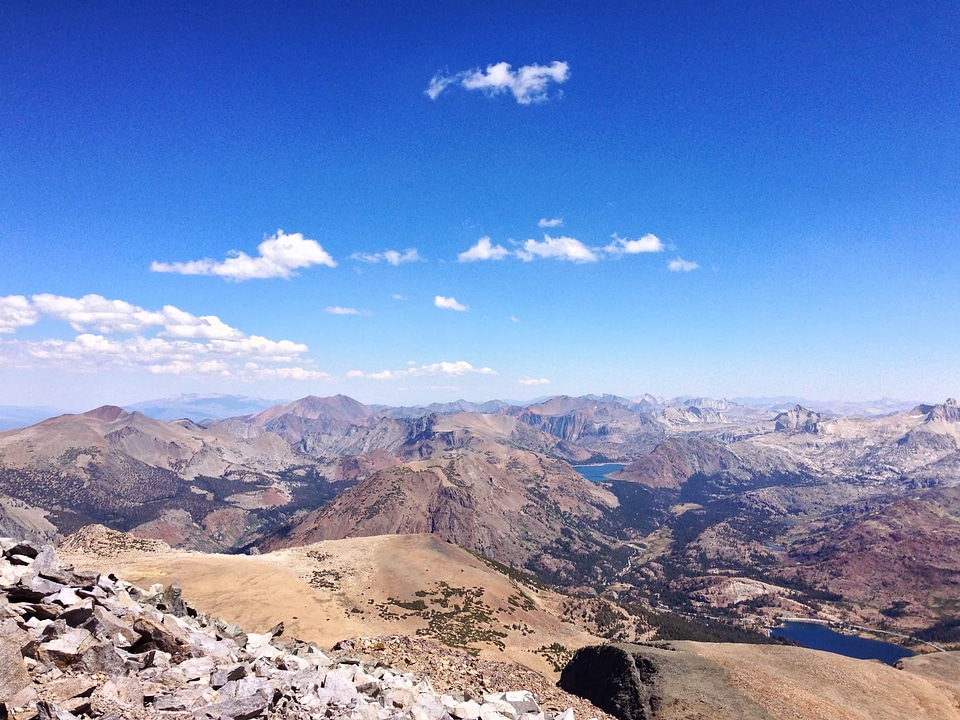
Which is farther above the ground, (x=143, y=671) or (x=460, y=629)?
(x=143, y=671)

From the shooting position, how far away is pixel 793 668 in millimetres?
72500

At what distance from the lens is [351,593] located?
359ft

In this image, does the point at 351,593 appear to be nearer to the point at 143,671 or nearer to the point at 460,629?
the point at 460,629

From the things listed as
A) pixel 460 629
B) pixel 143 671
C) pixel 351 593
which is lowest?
pixel 460 629

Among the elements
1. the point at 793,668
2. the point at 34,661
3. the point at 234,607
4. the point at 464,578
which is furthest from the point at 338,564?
the point at 34,661

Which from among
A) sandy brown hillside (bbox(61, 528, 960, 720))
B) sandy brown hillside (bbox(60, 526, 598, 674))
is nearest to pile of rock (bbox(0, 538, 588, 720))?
sandy brown hillside (bbox(61, 528, 960, 720))

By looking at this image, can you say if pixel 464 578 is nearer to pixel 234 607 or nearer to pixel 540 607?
pixel 540 607

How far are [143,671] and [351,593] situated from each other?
314 ft

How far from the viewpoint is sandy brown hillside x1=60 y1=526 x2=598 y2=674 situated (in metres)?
83.2

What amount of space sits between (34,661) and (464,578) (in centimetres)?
12503

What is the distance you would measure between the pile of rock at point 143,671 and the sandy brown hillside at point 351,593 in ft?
159

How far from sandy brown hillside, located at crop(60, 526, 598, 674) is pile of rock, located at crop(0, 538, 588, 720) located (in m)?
48.5

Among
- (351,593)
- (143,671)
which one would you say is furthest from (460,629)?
(143,671)

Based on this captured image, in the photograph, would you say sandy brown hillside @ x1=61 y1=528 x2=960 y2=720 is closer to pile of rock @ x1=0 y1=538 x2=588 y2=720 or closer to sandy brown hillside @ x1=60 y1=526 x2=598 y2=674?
sandy brown hillside @ x1=60 y1=526 x2=598 y2=674
